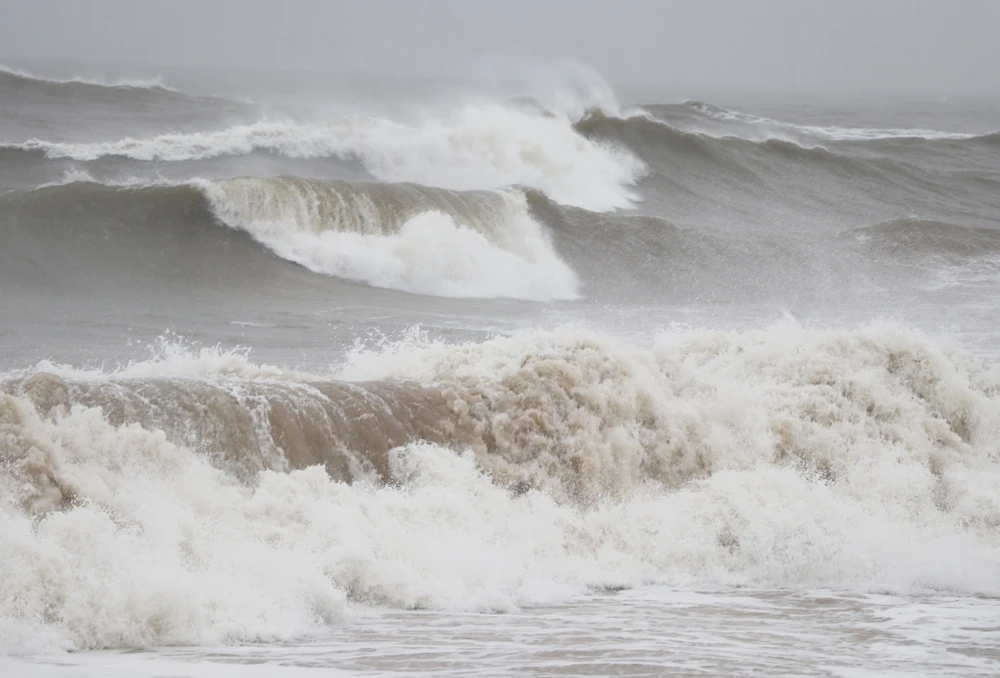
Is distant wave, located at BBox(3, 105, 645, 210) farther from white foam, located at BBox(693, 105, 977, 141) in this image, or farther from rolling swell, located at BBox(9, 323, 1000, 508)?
rolling swell, located at BBox(9, 323, 1000, 508)

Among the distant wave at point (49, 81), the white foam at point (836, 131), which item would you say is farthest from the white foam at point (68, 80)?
the white foam at point (836, 131)

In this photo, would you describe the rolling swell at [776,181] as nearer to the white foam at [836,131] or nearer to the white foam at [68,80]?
the white foam at [836,131]

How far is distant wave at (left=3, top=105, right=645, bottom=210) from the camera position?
22.6 metres

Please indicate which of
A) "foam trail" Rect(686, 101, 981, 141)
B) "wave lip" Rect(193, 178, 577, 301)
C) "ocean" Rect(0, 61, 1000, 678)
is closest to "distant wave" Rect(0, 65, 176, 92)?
"foam trail" Rect(686, 101, 981, 141)

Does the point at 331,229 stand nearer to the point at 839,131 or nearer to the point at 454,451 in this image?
the point at 454,451

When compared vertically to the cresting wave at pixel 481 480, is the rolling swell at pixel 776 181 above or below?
above

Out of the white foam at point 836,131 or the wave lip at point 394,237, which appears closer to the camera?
the wave lip at point 394,237

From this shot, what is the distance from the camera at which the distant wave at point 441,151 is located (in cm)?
2256

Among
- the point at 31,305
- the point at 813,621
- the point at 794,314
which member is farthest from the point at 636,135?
the point at 813,621

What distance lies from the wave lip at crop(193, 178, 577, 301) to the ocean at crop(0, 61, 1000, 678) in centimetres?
6

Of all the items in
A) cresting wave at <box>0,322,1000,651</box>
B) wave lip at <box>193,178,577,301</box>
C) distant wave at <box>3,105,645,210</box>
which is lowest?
cresting wave at <box>0,322,1000,651</box>

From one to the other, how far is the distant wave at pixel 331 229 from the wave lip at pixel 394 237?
15mm

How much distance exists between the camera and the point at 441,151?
76.6 feet

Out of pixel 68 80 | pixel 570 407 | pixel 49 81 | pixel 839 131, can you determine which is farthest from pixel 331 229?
pixel 839 131
